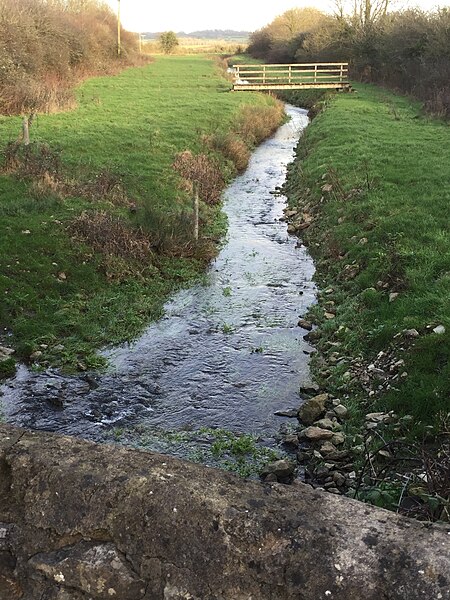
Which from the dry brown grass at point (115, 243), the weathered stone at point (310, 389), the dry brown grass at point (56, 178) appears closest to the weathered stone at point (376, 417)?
the weathered stone at point (310, 389)

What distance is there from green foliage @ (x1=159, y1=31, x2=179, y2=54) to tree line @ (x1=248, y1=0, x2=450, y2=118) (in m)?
32.9

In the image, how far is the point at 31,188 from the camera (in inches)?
619

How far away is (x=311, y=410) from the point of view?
8.48 metres

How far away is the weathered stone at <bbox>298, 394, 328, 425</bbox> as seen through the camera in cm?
845

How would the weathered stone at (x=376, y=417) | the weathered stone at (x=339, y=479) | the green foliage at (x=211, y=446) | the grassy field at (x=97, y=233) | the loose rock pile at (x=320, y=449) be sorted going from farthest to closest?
the grassy field at (x=97, y=233)
the weathered stone at (x=376, y=417)
the green foliage at (x=211, y=446)
the loose rock pile at (x=320, y=449)
the weathered stone at (x=339, y=479)

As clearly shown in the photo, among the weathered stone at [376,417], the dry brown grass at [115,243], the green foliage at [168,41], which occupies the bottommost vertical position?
the weathered stone at [376,417]

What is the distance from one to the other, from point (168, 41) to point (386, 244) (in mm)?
91641

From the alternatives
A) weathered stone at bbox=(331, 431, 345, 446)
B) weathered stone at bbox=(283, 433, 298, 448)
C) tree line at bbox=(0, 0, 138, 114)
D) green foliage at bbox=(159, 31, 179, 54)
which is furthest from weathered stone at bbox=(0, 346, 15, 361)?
green foliage at bbox=(159, 31, 179, 54)

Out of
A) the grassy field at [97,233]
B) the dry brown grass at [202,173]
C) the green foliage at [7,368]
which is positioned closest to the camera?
the green foliage at [7,368]

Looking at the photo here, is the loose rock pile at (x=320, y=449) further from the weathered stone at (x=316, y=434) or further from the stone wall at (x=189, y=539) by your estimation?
the stone wall at (x=189, y=539)

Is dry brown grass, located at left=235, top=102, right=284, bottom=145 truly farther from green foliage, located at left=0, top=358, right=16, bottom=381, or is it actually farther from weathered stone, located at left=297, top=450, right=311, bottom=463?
weathered stone, located at left=297, top=450, right=311, bottom=463

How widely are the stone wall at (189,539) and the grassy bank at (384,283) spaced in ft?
3.93

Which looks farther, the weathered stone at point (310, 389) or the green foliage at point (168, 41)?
the green foliage at point (168, 41)

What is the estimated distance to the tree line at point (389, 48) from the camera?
33.7 m
